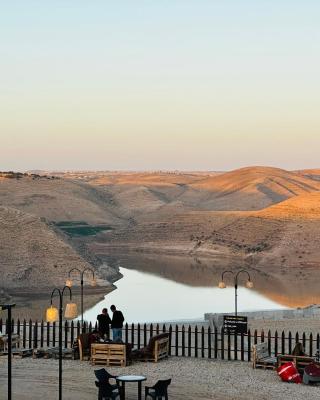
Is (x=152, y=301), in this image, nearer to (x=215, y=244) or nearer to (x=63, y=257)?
(x=63, y=257)

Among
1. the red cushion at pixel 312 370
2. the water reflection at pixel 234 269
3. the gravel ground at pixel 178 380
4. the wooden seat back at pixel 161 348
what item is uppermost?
the water reflection at pixel 234 269

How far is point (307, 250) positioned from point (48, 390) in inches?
3292

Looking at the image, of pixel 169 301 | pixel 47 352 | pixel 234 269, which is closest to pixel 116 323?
pixel 47 352

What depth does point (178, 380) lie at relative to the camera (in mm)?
23891

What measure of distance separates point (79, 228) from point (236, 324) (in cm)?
10853

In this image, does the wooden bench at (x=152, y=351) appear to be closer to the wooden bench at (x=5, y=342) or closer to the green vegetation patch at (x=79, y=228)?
the wooden bench at (x=5, y=342)

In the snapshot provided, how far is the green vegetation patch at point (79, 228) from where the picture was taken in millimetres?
132163

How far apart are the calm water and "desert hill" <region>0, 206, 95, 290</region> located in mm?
4982

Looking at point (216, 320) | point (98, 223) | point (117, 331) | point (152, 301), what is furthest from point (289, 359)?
point (98, 223)

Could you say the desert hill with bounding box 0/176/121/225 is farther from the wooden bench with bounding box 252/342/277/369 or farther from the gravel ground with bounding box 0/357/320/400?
the wooden bench with bounding box 252/342/277/369

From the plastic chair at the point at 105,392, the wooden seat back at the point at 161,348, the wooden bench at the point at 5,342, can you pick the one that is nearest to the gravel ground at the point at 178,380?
the wooden seat back at the point at 161,348

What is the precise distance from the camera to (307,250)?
104 meters

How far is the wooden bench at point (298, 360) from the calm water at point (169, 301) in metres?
23.5

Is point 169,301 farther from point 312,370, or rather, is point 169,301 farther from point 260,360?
point 312,370
